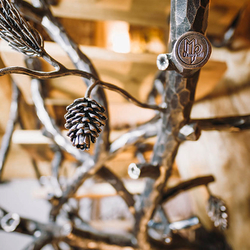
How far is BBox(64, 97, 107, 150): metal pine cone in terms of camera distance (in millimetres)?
236

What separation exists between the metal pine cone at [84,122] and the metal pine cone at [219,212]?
41 cm

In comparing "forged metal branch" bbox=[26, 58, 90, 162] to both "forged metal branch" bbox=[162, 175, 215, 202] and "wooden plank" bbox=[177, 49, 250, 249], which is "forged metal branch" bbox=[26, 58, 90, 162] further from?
"wooden plank" bbox=[177, 49, 250, 249]

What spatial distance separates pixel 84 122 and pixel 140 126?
257 mm

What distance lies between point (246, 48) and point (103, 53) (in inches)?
21.5

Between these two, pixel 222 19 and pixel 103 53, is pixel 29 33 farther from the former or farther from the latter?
pixel 222 19

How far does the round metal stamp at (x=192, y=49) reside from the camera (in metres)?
0.26

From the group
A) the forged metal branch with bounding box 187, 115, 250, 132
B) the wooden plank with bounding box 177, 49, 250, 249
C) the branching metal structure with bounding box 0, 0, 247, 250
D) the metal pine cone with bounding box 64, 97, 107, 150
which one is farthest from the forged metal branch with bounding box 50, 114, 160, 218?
the wooden plank with bounding box 177, 49, 250, 249

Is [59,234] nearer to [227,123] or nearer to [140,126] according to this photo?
[140,126]

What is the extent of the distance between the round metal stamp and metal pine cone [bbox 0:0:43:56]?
0.20m

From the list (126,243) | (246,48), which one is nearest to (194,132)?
(126,243)

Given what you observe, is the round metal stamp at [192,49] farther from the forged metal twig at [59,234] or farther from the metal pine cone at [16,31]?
the forged metal twig at [59,234]

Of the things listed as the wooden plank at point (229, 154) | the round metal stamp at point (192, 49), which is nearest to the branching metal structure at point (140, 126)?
the round metal stamp at point (192, 49)

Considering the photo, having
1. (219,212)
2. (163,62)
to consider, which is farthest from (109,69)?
(219,212)

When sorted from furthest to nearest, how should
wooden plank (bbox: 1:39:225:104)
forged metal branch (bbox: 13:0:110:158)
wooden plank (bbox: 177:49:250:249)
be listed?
wooden plank (bbox: 177:49:250:249), wooden plank (bbox: 1:39:225:104), forged metal branch (bbox: 13:0:110:158)
